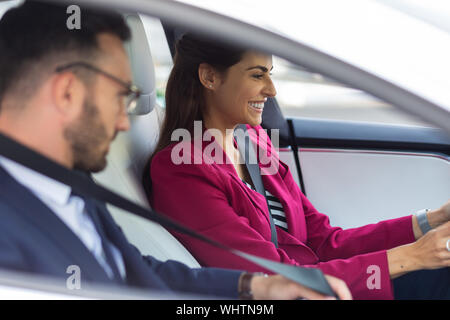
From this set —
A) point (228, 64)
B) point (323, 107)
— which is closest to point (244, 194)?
point (228, 64)

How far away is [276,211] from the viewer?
1683 mm

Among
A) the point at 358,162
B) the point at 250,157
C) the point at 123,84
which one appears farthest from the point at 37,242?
the point at 358,162

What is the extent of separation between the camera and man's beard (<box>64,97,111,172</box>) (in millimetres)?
996

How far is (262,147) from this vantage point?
6.07ft

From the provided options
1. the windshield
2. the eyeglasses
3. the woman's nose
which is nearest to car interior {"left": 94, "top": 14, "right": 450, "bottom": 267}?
the woman's nose

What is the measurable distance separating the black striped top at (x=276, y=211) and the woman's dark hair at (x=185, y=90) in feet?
0.85

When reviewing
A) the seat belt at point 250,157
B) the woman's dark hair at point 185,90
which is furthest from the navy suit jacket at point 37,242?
the seat belt at point 250,157

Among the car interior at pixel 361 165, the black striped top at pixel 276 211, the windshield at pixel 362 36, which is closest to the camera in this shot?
the windshield at pixel 362 36

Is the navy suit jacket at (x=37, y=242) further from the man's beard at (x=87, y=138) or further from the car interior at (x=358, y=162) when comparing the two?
the car interior at (x=358, y=162)

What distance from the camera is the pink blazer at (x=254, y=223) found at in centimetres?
131

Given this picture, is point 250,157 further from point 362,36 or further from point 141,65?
point 362,36

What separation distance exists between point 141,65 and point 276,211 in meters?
0.59

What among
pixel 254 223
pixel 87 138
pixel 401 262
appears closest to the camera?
pixel 87 138
